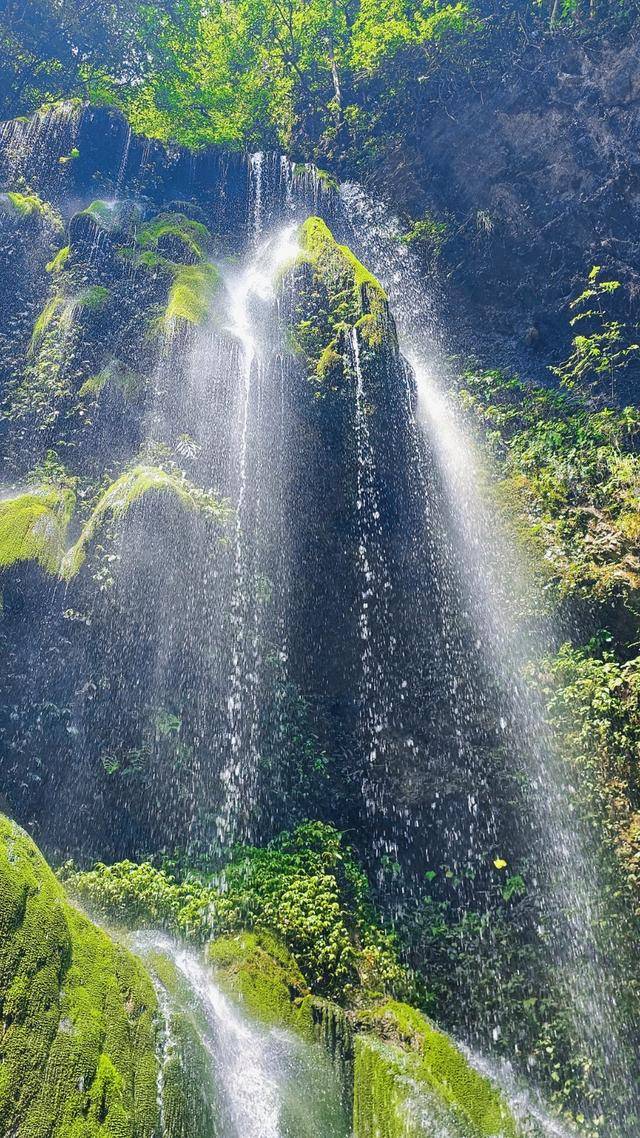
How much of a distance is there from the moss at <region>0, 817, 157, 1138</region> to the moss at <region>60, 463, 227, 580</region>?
4.86 meters

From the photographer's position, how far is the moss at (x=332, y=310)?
456 inches

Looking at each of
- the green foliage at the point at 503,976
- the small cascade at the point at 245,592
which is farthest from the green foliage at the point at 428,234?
the green foliage at the point at 503,976

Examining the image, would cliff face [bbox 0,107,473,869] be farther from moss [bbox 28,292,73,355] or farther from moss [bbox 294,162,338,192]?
moss [bbox 294,162,338,192]

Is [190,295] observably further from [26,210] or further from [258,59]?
[258,59]

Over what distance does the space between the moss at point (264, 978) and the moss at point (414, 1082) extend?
69cm

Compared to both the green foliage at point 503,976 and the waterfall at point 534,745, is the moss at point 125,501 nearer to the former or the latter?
the waterfall at point 534,745

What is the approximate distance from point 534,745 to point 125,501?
22.2ft

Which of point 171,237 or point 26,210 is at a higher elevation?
Answer: point 26,210

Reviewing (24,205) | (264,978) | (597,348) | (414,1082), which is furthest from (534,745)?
(24,205)

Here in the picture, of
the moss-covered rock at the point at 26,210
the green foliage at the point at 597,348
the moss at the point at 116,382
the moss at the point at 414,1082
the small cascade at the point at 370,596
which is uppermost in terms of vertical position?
the moss-covered rock at the point at 26,210

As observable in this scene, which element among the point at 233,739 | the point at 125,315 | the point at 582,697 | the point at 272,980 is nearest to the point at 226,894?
the point at 272,980

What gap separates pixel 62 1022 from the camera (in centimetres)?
458

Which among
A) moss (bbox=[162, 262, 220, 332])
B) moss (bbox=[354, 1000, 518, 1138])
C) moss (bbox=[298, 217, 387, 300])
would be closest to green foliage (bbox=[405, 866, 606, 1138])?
moss (bbox=[354, 1000, 518, 1138])

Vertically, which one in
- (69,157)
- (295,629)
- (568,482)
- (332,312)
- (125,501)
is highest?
(69,157)
